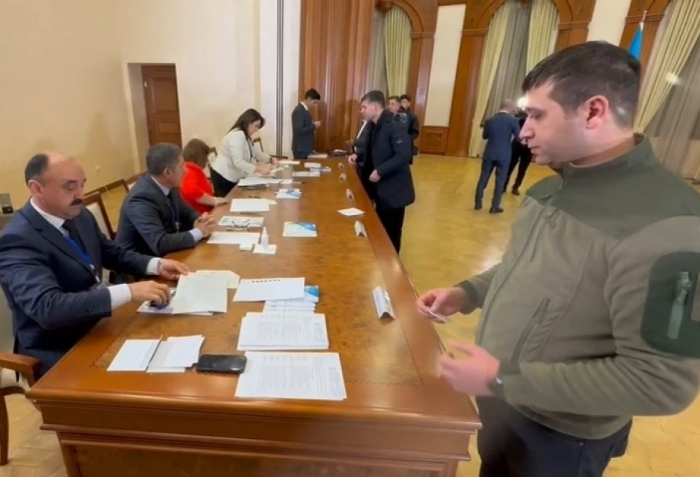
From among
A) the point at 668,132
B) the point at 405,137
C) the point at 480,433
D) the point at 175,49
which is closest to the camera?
the point at 480,433

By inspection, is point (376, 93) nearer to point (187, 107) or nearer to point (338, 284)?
point (338, 284)

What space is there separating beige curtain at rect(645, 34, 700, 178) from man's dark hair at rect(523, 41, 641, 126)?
26.7ft

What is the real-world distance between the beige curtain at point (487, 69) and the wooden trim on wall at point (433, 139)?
0.66 meters

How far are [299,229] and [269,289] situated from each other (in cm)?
76

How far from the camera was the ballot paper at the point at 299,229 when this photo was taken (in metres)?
2.12

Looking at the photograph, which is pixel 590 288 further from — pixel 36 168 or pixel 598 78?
pixel 36 168

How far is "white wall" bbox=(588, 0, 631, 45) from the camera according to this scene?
7.34 meters

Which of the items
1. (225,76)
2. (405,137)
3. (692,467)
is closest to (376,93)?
(405,137)

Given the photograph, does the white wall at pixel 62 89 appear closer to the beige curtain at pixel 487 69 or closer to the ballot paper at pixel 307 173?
the ballot paper at pixel 307 173

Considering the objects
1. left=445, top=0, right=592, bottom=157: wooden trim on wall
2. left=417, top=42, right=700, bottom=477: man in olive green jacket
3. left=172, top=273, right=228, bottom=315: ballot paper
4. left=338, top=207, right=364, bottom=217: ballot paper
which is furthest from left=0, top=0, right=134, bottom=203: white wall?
left=445, top=0, right=592, bottom=157: wooden trim on wall

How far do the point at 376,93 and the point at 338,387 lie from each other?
281cm

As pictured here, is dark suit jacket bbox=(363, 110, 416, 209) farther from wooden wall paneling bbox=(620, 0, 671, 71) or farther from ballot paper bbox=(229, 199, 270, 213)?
wooden wall paneling bbox=(620, 0, 671, 71)

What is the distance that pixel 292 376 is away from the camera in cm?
103

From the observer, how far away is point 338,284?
156cm
